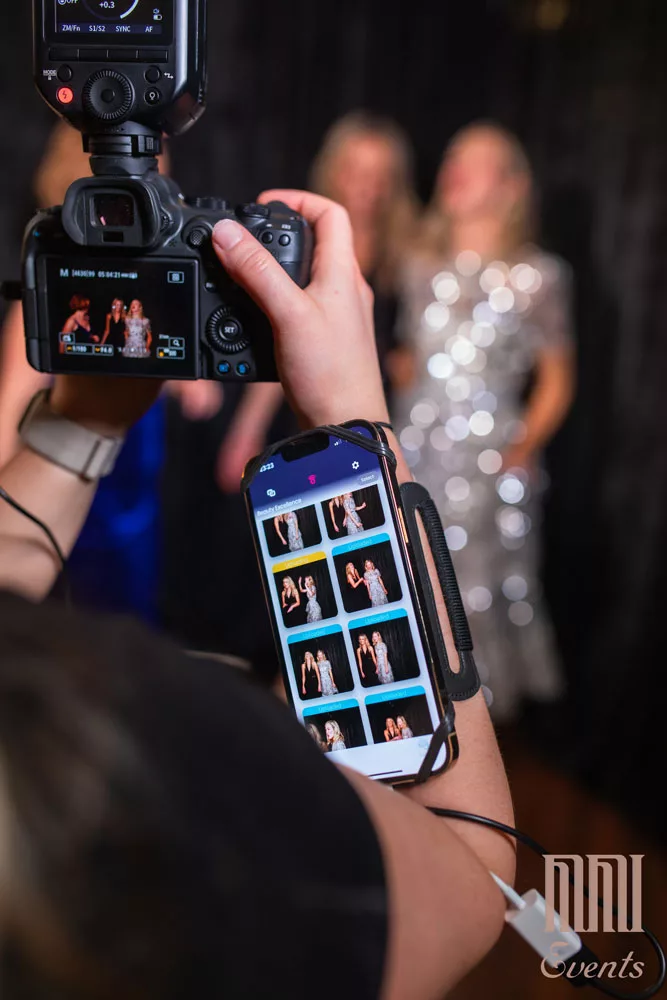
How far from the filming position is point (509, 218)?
197 cm

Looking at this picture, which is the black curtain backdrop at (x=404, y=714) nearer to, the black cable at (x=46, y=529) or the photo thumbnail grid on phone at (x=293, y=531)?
the photo thumbnail grid on phone at (x=293, y=531)

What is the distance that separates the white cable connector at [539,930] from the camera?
468mm

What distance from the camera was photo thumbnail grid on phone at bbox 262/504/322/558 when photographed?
0.56 m

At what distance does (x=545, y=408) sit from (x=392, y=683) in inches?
61.5

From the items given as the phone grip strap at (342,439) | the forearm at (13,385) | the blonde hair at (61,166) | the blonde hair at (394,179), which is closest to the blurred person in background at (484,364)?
the blonde hair at (394,179)

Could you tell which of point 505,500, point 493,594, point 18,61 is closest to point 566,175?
point 505,500

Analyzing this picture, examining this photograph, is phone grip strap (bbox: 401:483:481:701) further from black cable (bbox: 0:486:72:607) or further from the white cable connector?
black cable (bbox: 0:486:72:607)

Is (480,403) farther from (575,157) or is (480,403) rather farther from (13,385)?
(13,385)

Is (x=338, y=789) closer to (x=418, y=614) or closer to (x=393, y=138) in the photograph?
(x=418, y=614)

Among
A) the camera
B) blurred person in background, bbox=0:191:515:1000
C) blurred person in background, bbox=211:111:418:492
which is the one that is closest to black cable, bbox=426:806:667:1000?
blurred person in background, bbox=0:191:515:1000

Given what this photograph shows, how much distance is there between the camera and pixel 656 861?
171 cm

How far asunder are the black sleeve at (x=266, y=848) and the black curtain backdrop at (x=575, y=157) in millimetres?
1860

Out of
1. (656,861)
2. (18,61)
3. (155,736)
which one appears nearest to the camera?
(155,736)

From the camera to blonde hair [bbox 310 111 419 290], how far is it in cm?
150
